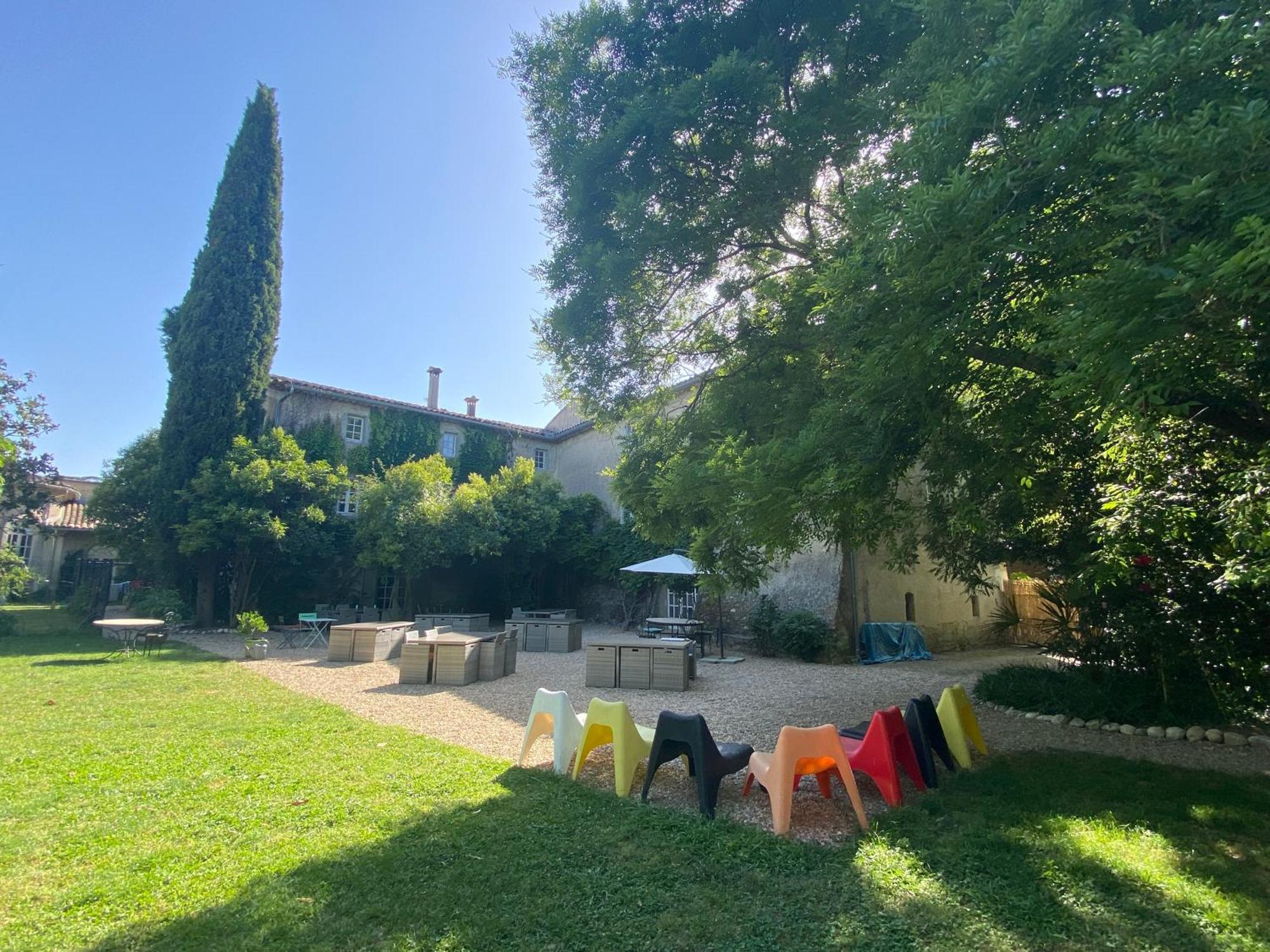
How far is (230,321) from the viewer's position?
18.2 metres

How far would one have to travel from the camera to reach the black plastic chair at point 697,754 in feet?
14.0

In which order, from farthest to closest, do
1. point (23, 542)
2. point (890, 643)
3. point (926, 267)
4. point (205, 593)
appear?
point (23, 542)
point (205, 593)
point (890, 643)
point (926, 267)

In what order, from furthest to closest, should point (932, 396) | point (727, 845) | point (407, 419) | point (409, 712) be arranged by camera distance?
point (407, 419) < point (409, 712) < point (932, 396) < point (727, 845)

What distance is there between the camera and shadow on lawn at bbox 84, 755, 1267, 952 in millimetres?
2787

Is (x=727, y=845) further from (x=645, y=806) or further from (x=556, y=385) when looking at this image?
(x=556, y=385)

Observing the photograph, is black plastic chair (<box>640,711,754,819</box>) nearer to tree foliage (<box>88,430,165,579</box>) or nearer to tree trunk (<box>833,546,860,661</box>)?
tree trunk (<box>833,546,860,661</box>)

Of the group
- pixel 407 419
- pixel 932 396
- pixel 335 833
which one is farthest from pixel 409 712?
pixel 407 419

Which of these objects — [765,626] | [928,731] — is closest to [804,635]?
[765,626]

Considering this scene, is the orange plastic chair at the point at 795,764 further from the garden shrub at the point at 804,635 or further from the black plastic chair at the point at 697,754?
the garden shrub at the point at 804,635

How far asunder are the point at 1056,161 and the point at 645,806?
15.5 ft

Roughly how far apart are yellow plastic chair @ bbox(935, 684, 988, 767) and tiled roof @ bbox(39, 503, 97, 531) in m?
32.9

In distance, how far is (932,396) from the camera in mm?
4941

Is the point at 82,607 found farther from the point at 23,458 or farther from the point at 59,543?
the point at 59,543

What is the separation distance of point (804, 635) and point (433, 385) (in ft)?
61.2
